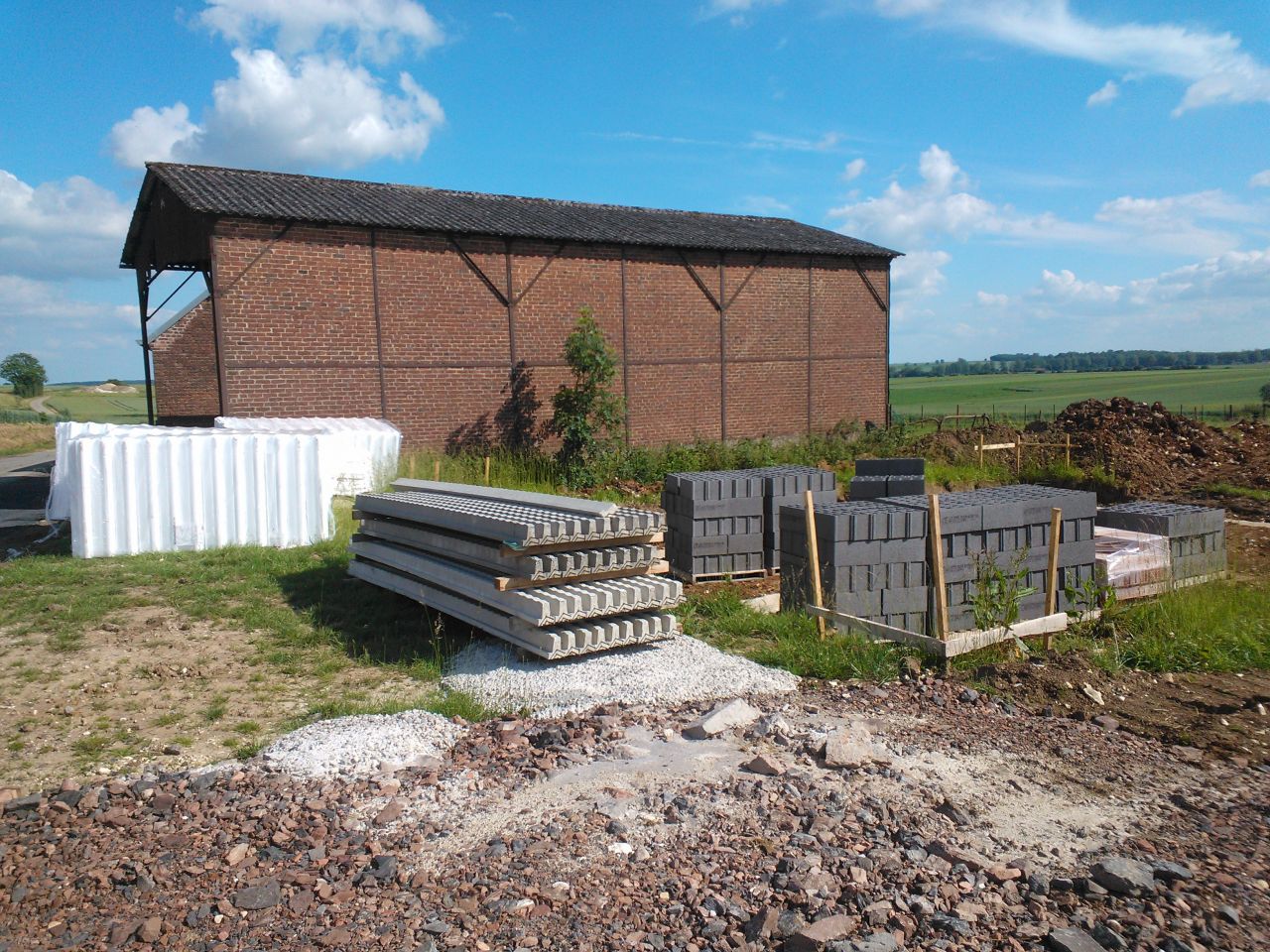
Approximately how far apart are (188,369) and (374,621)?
705 inches

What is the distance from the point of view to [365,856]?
4.26m

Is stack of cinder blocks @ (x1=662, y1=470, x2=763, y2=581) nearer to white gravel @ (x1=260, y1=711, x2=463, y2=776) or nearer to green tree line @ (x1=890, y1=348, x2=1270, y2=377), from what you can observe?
white gravel @ (x1=260, y1=711, x2=463, y2=776)

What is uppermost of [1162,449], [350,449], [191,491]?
[350,449]

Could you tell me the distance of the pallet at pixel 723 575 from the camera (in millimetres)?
11055

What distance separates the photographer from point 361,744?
221 inches

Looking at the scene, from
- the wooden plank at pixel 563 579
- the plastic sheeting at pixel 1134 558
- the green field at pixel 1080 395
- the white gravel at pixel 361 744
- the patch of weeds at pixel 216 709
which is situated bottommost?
the patch of weeds at pixel 216 709

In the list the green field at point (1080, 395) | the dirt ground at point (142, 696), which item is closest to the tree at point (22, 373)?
the green field at point (1080, 395)

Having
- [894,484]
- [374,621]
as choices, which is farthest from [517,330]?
[374,621]

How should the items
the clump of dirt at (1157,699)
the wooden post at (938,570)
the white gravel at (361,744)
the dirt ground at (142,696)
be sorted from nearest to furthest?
the white gravel at (361,744) → the dirt ground at (142,696) → the clump of dirt at (1157,699) → the wooden post at (938,570)

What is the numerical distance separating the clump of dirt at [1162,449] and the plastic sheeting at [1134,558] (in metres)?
9.69

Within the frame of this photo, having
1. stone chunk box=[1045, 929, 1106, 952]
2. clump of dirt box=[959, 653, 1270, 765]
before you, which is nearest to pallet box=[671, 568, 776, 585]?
clump of dirt box=[959, 653, 1270, 765]

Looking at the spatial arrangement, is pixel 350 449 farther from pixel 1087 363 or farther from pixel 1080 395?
pixel 1087 363

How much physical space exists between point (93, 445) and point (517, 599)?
20.8ft

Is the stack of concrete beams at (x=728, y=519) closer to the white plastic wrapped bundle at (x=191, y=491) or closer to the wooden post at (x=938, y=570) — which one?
the wooden post at (x=938, y=570)
